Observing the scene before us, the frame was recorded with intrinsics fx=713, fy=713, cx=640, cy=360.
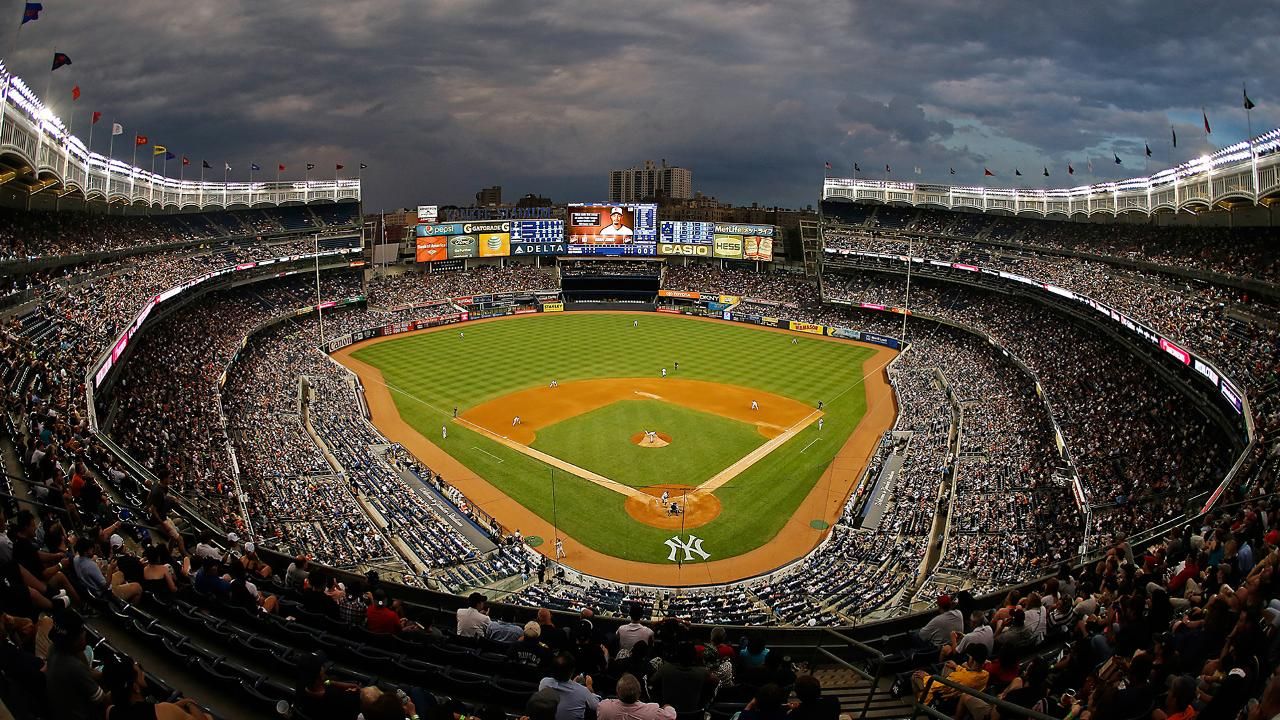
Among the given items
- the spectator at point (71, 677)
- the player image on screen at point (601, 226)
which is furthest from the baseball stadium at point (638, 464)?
the player image on screen at point (601, 226)

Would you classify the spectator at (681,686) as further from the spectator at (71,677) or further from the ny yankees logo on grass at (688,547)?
the ny yankees logo on grass at (688,547)

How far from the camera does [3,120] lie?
2330cm

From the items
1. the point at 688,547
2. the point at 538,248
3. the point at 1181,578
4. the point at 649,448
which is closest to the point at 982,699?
the point at 1181,578

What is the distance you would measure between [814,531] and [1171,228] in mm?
35052

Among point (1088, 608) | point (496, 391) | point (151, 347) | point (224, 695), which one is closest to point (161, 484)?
point (224, 695)

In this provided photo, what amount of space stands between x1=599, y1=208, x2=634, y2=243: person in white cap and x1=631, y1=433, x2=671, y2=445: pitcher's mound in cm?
5000

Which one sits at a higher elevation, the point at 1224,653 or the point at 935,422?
the point at 1224,653

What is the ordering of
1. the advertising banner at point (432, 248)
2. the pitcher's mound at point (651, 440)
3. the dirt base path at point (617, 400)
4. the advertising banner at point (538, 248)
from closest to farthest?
1. the pitcher's mound at point (651, 440)
2. the dirt base path at point (617, 400)
3. the advertising banner at point (432, 248)
4. the advertising banner at point (538, 248)

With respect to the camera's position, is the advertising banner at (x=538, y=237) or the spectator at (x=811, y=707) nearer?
the spectator at (x=811, y=707)

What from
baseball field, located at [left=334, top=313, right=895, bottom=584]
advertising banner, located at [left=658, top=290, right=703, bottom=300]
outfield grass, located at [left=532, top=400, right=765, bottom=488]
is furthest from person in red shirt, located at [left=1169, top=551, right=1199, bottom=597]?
advertising banner, located at [left=658, top=290, right=703, bottom=300]

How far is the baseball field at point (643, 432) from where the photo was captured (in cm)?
2752

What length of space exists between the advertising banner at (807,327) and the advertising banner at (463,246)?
36.8 meters

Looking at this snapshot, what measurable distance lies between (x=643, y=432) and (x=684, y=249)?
4854cm

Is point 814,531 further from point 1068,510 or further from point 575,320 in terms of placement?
point 575,320
